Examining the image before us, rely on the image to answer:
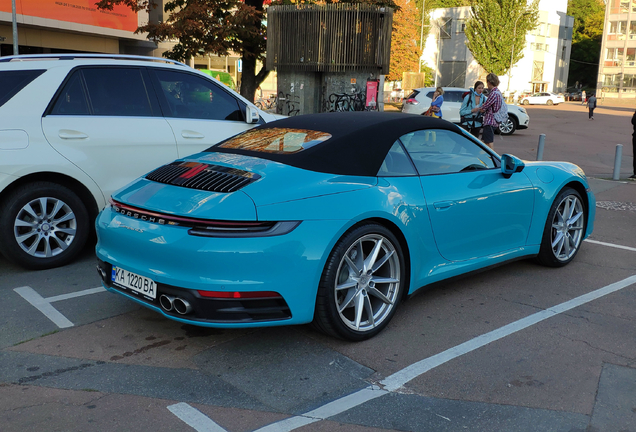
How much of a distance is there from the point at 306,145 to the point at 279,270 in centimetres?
113

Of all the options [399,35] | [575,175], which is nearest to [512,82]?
[399,35]

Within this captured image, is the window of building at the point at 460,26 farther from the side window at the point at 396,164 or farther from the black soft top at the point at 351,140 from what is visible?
the side window at the point at 396,164

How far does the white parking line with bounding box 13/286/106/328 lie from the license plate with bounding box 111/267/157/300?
697mm

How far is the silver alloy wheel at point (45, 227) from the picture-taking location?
5387mm

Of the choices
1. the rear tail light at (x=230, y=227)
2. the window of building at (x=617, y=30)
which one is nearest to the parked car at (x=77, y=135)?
the rear tail light at (x=230, y=227)

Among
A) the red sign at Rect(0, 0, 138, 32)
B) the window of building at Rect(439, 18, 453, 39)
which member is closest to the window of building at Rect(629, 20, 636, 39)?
the window of building at Rect(439, 18, 453, 39)

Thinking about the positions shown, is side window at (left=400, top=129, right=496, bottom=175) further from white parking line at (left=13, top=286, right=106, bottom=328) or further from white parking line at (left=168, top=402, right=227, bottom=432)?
white parking line at (left=13, top=286, right=106, bottom=328)

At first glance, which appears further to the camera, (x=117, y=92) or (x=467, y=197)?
(x=117, y=92)

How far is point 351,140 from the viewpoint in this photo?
434cm

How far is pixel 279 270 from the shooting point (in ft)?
11.6

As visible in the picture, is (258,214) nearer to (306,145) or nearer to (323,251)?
(323,251)

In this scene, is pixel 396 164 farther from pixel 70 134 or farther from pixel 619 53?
pixel 619 53

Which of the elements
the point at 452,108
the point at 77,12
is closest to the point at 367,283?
the point at 452,108

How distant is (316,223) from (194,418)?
127cm
